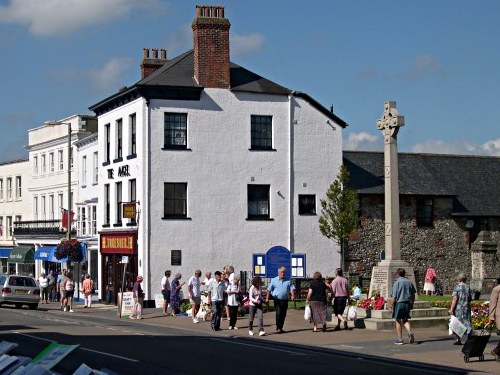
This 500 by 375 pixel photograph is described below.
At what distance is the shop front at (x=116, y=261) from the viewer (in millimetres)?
44781

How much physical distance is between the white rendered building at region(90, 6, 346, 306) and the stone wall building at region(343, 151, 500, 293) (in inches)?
111

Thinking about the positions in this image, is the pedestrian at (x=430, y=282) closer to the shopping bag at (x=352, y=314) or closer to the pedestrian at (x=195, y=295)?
the pedestrian at (x=195, y=295)

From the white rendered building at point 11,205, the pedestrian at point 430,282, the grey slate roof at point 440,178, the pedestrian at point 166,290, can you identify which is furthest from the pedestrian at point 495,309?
the white rendered building at point 11,205

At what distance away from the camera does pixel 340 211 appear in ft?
149

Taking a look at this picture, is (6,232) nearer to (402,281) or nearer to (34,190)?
(34,190)

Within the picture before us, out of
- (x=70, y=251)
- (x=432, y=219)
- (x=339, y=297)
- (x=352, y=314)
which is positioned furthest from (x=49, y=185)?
(x=339, y=297)

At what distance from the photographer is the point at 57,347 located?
938 centimetres

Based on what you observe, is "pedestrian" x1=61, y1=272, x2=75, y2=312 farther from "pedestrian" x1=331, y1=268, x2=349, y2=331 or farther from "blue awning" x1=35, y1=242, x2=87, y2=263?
"pedestrian" x1=331, y1=268, x2=349, y2=331

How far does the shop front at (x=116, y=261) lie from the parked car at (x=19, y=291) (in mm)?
4007

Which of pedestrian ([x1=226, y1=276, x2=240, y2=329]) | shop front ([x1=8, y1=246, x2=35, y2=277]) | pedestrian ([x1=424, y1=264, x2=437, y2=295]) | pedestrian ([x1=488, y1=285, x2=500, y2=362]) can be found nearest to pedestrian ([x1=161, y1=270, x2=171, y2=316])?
pedestrian ([x1=226, y1=276, x2=240, y2=329])

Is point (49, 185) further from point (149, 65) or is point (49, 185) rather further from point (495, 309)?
point (495, 309)

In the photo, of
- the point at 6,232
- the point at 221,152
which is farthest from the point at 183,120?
the point at 6,232

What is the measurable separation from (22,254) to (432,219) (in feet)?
97.3

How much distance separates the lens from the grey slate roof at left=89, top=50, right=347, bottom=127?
4378 cm
